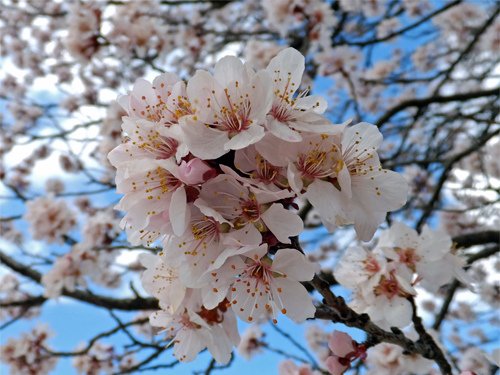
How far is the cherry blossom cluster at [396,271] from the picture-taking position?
1.16 m

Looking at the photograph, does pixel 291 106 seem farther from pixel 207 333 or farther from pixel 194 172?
pixel 207 333

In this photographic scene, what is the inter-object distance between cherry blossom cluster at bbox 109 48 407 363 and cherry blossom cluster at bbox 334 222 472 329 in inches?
15.9

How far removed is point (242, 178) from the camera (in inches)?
28.5

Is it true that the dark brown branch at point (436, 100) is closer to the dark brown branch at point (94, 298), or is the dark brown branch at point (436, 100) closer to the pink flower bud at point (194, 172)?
the dark brown branch at point (94, 298)

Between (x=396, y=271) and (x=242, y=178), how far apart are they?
672mm

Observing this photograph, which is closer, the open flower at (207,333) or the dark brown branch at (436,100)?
the open flower at (207,333)

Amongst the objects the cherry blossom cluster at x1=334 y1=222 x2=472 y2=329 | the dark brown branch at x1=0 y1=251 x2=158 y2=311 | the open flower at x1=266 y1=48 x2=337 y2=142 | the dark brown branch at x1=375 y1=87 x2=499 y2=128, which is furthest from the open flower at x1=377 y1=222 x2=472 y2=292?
the dark brown branch at x1=375 y1=87 x2=499 y2=128

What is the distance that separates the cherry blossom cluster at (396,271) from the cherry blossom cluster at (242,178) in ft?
1.32

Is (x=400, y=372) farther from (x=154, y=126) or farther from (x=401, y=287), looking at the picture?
(x=154, y=126)

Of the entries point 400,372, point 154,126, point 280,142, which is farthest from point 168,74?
point 400,372

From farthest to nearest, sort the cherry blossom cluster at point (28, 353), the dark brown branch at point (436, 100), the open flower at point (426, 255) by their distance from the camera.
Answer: the cherry blossom cluster at point (28, 353) < the dark brown branch at point (436, 100) < the open flower at point (426, 255)

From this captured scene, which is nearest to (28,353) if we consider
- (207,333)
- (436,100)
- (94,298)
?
(94,298)

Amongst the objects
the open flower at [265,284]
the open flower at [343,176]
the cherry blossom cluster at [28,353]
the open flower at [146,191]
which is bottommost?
the cherry blossom cluster at [28,353]

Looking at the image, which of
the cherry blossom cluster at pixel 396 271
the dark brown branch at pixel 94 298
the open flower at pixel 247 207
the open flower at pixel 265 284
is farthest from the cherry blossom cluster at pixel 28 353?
the open flower at pixel 247 207
